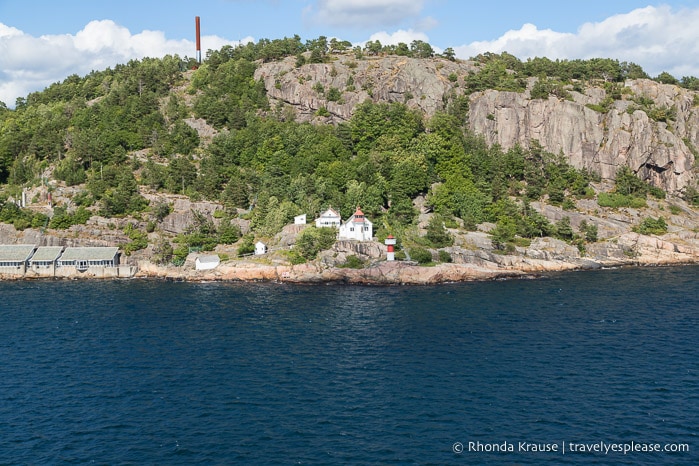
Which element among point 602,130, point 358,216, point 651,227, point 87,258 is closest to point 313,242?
point 358,216

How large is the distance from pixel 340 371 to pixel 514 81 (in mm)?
137649

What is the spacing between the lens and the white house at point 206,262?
395 feet

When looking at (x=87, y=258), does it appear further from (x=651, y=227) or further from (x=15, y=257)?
(x=651, y=227)

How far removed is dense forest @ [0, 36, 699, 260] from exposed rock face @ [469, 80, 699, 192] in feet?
15.5

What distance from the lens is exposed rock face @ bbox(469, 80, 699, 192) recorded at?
158 metres

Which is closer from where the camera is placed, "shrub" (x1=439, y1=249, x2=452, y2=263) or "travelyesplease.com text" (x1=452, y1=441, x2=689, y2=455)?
"travelyesplease.com text" (x1=452, y1=441, x2=689, y2=455)

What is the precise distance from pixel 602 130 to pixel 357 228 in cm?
8612

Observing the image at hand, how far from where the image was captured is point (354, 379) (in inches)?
2419

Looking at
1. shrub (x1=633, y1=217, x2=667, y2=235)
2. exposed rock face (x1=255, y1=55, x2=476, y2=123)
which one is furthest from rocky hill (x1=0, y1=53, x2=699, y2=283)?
shrub (x1=633, y1=217, x2=667, y2=235)

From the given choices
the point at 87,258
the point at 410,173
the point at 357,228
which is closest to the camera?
the point at 357,228

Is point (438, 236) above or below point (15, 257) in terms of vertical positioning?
above

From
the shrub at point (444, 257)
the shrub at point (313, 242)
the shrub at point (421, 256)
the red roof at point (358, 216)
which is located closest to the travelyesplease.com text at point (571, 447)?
the shrub at point (421, 256)

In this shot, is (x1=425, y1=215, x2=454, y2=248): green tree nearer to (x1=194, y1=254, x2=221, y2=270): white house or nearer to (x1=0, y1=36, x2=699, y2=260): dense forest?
(x1=0, y1=36, x2=699, y2=260): dense forest

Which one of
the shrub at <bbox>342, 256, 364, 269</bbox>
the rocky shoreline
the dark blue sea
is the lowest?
the dark blue sea
